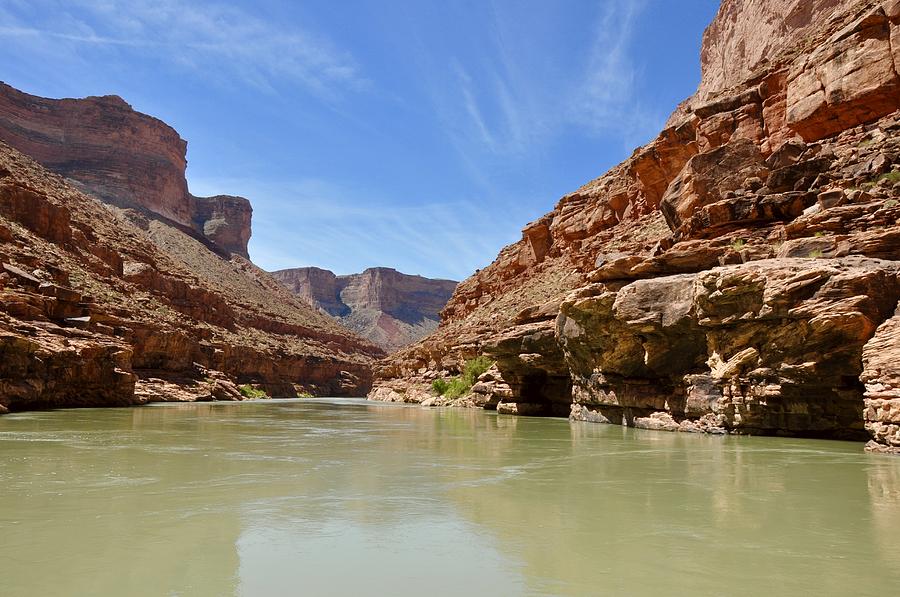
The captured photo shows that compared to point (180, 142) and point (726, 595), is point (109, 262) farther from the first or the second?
point (180, 142)

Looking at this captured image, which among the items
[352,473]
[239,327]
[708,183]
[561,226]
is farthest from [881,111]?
[239,327]

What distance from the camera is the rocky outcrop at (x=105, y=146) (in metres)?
114

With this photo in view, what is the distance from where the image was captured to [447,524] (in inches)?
230

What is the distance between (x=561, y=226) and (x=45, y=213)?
47.0m

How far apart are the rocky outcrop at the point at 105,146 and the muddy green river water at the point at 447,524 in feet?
382

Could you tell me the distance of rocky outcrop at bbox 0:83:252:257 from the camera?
374 feet

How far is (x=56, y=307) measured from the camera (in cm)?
3325

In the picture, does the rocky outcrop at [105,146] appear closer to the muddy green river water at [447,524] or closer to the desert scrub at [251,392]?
the desert scrub at [251,392]

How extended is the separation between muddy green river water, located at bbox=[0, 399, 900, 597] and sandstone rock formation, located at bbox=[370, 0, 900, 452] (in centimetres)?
241

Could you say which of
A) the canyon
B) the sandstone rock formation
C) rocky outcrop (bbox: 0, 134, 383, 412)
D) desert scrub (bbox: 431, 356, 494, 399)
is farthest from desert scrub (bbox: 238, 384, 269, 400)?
the sandstone rock formation

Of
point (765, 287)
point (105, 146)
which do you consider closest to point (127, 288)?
point (765, 287)

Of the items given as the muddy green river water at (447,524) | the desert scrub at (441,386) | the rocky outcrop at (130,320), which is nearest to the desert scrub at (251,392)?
the rocky outcrop at (130,320)

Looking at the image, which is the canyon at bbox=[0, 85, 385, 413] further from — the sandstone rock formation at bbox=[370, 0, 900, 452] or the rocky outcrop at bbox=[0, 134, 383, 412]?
the sandstone rock formation at bbox=[370, 0, 900, 452]

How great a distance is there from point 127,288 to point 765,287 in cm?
6136
